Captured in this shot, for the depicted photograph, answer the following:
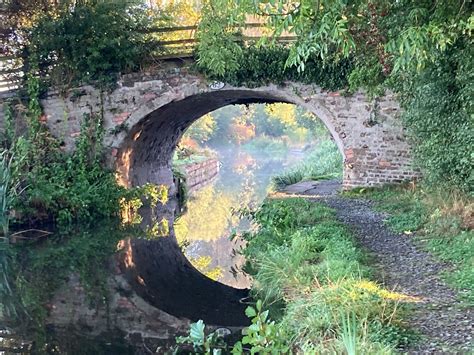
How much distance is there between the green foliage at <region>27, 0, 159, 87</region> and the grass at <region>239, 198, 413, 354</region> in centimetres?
566

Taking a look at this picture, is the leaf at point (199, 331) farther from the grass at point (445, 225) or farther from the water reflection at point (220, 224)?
the water reflection at point (220, 224)

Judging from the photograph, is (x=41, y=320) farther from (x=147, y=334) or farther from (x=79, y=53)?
(x=79, y=53)

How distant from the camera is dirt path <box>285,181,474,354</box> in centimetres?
388

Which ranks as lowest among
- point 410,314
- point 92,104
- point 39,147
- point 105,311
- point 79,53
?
point 105,311

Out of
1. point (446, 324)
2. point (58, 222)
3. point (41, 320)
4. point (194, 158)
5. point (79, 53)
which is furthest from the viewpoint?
point (194, 158)

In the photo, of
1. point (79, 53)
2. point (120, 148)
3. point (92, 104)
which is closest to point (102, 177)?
point (120, 148)

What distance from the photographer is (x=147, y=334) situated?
5895mm

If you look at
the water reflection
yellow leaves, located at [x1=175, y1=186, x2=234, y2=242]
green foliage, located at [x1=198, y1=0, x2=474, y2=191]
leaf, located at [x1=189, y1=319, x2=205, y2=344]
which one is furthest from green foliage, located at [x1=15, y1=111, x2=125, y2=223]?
leaf, located at [x1=189, y1=319, x2=205, y2=344]

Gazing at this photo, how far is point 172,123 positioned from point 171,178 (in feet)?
8.04

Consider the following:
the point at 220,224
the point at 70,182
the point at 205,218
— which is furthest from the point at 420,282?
the point at 205,218

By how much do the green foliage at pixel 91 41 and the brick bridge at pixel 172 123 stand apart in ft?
1.31

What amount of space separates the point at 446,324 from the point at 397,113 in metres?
7.84

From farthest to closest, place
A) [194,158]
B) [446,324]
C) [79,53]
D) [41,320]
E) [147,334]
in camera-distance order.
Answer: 1. [194,158]
2. [79,53]
3. [41,320]
4. [147,334]
5. [446,324]

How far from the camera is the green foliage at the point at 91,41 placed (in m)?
11.8
